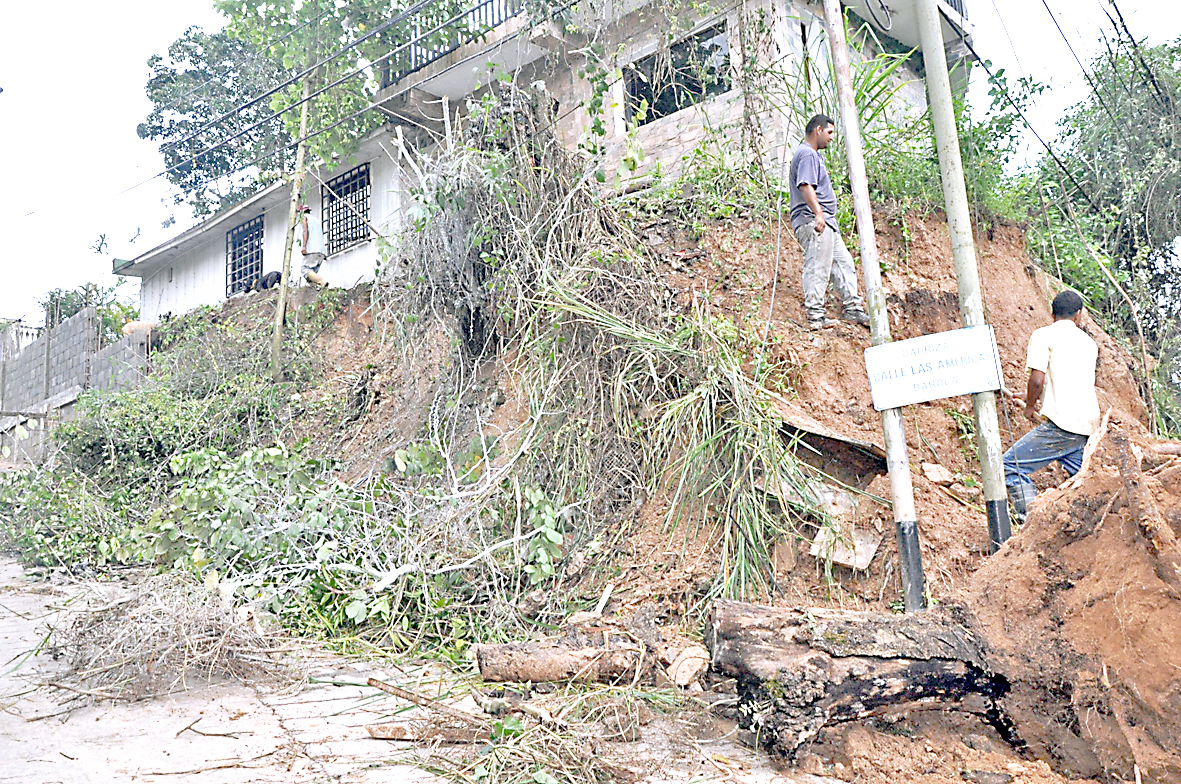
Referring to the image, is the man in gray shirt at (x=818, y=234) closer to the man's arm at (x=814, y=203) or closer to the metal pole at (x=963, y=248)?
the man's arm at (x=814, y=203)

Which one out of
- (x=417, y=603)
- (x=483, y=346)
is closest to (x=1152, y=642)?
(x=417, y=603)

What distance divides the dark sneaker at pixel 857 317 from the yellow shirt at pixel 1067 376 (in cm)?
170

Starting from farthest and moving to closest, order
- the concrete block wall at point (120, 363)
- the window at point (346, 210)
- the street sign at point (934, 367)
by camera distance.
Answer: the window at point (346, 210)
the concrete block wall at point (120, 363)
the street sign at point (934, 367)

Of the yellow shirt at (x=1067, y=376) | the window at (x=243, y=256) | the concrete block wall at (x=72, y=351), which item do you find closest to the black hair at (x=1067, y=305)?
the yellow shirt at (x=1067, y=376)

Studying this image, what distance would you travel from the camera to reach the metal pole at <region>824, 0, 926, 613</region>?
15.6 feet

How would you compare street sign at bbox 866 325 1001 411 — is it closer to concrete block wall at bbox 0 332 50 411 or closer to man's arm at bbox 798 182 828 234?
man's arm at bbox 798 182 828 234

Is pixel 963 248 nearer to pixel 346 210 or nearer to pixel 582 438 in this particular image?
pixel 582 438

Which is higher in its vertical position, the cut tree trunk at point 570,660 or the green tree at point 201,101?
the green tree at point 201,101

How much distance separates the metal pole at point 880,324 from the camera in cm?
476

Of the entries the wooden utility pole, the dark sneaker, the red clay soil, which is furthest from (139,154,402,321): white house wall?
the dark sneaker

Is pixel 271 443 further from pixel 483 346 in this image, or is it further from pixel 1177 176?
pixel 1177 176

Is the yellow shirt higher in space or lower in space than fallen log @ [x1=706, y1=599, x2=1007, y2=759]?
higher

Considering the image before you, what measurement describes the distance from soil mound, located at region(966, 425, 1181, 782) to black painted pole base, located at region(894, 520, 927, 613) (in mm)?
967

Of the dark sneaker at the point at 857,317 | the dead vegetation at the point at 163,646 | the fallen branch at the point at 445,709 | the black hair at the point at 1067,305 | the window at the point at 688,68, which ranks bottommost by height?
the fallen branch at the point at 445,709
